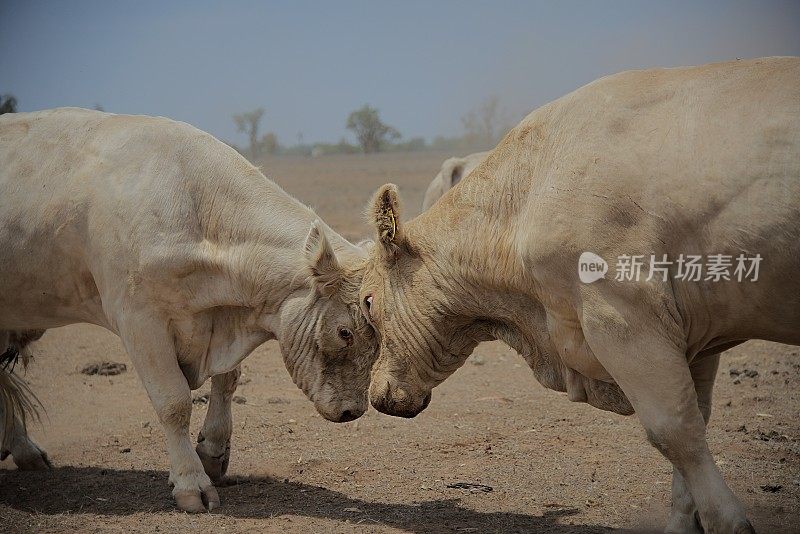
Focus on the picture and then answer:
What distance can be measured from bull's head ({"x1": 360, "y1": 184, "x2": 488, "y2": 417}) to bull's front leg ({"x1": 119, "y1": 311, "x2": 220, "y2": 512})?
1346 mm

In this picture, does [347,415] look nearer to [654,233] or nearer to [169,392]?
[169,392]

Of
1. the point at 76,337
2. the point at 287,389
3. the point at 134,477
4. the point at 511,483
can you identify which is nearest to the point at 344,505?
the point at 511,483

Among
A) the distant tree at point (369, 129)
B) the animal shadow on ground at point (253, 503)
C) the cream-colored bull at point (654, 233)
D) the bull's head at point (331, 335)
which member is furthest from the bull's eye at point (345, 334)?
the distant tree at point (369, 129)

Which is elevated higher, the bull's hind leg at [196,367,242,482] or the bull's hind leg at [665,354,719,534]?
the bull's hind leg at [665,354,719,534]

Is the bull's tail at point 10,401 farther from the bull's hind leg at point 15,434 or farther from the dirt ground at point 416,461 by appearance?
the dirt ground at point 416,461

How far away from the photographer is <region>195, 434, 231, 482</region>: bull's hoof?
644 centimetres

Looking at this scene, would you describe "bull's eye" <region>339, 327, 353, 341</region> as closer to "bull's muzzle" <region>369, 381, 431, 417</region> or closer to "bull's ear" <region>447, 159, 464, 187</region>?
"bull's muzzle" <region>369, 381, 431, 417</region>

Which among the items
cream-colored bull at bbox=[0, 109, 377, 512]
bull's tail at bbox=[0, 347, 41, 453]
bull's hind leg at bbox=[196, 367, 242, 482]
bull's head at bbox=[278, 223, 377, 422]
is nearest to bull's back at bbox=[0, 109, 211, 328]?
cream-colored bull at bbox=[0, 109, 377, 512]

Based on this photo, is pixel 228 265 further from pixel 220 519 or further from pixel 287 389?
pixel 287 389

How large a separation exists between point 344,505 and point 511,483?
115 cm

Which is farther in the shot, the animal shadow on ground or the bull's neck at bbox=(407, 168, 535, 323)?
the animal shadow on ground

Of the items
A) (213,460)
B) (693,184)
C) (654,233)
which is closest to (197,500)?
(213,460)

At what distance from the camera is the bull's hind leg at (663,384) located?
4102 mm

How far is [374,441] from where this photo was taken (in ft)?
23.6
